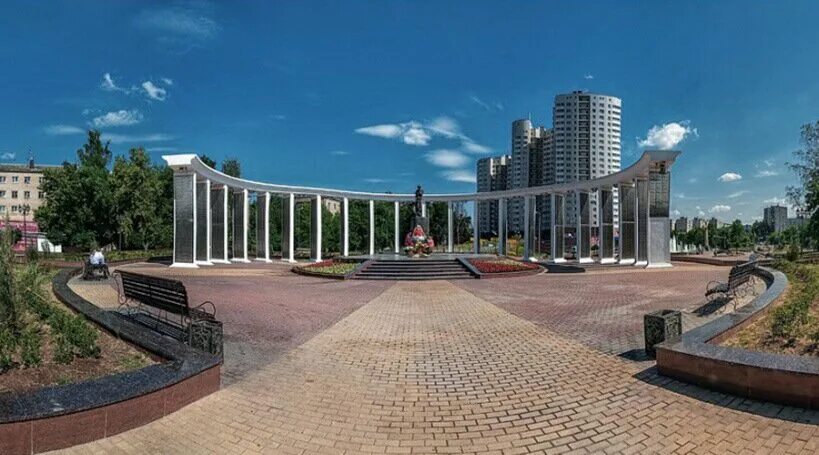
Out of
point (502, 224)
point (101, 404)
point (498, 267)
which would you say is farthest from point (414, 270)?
point (502, 224)

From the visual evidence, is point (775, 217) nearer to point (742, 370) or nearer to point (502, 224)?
point (502, 224)

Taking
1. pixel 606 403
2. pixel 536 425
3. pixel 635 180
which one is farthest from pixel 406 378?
pixel 635 180

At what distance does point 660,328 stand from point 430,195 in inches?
1372

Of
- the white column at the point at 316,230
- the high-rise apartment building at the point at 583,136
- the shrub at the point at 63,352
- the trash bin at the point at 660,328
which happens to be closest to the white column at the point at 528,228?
the white column at the point at 316,230

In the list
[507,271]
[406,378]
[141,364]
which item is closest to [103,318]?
[141,364]

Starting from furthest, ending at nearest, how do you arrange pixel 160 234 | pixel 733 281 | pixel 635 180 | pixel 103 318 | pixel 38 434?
pixel 160 234, pixel 635 180, pixel 733 281, pixel 103 318, pixel 38 434

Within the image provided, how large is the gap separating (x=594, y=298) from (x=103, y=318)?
11.4 metres

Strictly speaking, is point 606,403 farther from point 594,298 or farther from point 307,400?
point 594,298

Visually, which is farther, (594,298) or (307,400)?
(594,298)

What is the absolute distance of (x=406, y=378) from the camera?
18.5 ft

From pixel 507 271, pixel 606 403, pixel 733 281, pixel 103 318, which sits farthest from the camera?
pixel 507 271

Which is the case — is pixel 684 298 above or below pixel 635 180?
below

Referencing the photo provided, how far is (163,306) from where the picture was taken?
7605 millimetres

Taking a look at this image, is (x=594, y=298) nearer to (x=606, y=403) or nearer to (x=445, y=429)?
(x=606, y=403)
